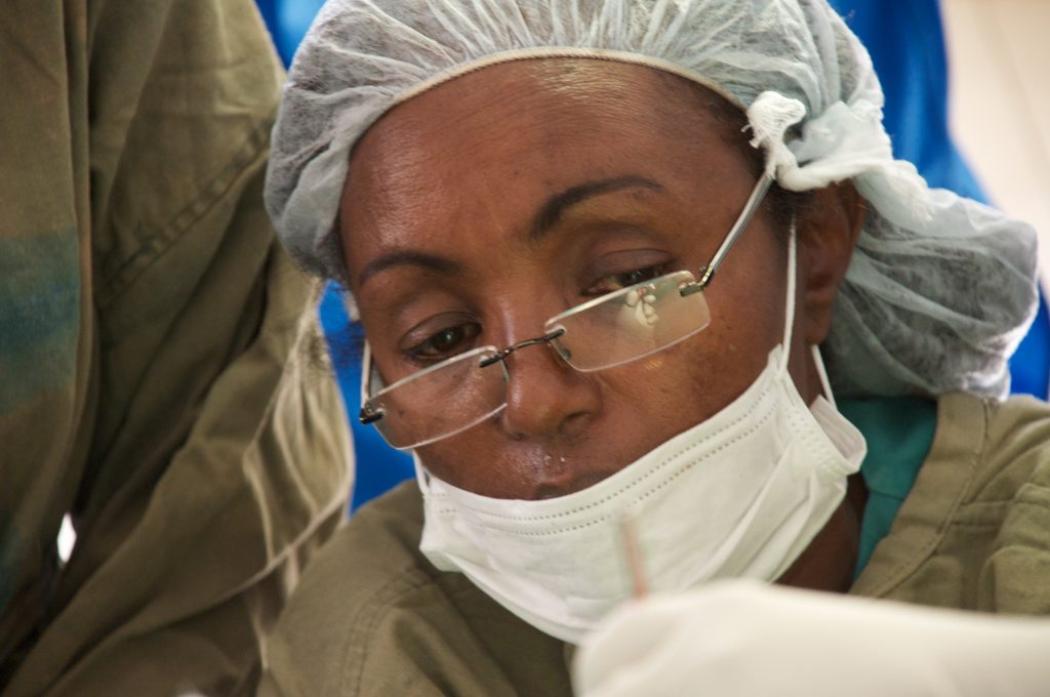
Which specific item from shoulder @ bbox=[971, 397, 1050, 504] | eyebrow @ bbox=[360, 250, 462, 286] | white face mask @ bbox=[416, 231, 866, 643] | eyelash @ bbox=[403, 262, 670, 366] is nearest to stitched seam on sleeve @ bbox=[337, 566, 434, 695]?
white face mask @ bbox=[416, 231, 866, 643]

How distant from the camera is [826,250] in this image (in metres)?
1.43

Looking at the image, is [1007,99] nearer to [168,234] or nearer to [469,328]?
[469,328]

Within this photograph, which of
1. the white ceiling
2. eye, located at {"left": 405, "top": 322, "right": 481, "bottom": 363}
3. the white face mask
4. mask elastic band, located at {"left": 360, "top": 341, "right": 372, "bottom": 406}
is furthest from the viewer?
the white ceiling

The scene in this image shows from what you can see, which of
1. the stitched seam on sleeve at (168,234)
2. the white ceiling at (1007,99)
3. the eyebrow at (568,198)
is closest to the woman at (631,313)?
the eyebrow at (568,198)

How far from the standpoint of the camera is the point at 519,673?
4.81 ft

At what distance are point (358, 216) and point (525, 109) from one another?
0.24 meters

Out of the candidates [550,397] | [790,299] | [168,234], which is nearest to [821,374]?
[790,299]

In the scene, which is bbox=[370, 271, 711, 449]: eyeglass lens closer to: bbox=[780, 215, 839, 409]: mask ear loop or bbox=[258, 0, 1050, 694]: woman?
bbox=[258, 0, 1050, 694]: woman

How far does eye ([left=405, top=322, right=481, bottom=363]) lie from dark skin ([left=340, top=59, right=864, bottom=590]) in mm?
16

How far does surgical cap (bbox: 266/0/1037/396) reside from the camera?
4.28 ft

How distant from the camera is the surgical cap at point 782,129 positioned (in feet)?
4.28

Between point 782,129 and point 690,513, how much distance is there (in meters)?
0.41

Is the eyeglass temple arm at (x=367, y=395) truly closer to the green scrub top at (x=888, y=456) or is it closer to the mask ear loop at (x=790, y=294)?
the mask ear loop at (x=790, y=294)

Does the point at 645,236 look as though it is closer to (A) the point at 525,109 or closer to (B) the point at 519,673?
(A) the point at 525,109
